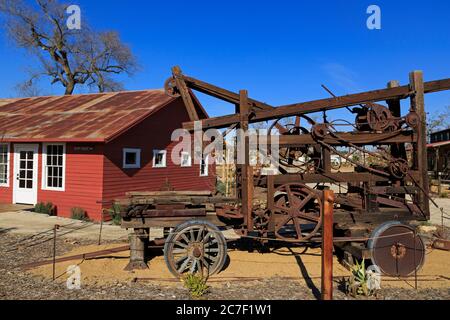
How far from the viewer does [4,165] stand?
48.9 ft

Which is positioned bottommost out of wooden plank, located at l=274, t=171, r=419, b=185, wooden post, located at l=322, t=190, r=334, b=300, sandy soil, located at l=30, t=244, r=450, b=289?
sandy soil, located at l=30, t=244, r=450, b=289

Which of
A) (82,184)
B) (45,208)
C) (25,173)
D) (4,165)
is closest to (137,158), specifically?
(82,184)

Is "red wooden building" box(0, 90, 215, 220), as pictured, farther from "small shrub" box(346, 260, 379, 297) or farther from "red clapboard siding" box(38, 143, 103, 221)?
"small shrub" box(346, 260, 379, 297)

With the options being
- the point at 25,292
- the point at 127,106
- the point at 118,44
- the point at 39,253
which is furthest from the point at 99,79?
the point at 25,292

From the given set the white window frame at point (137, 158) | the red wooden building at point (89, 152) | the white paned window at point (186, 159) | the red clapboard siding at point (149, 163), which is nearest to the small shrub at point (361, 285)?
the red clapboard siding at point (149, 163)

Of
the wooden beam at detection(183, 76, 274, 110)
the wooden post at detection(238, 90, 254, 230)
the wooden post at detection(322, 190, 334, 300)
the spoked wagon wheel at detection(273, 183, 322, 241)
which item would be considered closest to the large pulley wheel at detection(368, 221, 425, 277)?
the spoked wagon wheel at detection(273, 183, 322, 241)

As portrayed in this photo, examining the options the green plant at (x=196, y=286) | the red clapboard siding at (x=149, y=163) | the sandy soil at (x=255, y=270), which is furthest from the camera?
the red clapboard siding at (x=149, y=163)

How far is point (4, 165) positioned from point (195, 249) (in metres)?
12.1

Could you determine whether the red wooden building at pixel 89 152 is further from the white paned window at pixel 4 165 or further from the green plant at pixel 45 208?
the green plant at pixel 45 208

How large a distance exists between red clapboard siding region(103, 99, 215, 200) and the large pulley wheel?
7.25 meters

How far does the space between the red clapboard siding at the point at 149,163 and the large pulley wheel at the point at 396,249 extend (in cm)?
725

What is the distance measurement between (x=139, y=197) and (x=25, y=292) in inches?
89.6

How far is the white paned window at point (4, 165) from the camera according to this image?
14719 mm

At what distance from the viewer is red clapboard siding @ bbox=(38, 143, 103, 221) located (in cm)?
1287
